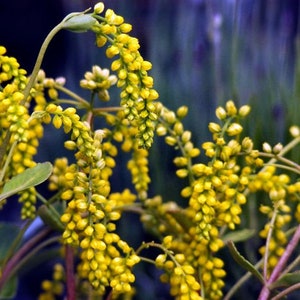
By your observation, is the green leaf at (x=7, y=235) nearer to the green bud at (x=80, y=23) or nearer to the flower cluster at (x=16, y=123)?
the flower cluster at (x=16, y=123)

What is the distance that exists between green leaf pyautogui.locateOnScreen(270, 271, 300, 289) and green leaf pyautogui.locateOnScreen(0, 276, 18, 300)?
32cm

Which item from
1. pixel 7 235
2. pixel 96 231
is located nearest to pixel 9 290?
pixel 7 235

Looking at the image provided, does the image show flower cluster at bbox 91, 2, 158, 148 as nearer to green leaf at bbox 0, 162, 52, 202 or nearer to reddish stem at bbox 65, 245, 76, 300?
green leaf at bbox 0, 162, 52, 202

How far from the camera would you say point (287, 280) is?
0.65 m

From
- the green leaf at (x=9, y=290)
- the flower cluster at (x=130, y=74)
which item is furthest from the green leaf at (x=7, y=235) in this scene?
the flower cluster at (x=130, y=74)

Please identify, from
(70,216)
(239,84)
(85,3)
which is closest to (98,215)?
(70,216)

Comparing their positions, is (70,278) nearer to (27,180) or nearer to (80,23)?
(27,180)

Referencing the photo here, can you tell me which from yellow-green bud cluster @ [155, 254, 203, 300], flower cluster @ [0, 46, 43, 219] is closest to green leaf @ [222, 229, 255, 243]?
yellow-green bud cluster @ [155, 254, 203, 300]

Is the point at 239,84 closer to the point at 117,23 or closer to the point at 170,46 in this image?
the point at 170,46

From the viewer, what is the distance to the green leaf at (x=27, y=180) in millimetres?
592

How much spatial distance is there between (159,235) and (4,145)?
0.27 metres

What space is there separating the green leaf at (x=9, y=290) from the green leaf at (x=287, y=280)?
1.06ft

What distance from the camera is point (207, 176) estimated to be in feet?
2.16

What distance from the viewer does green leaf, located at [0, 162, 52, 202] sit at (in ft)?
1.94
